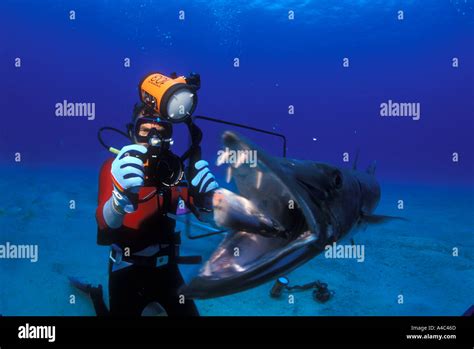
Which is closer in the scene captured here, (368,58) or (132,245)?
(132,245)

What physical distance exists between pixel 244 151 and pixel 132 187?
4.47 ft

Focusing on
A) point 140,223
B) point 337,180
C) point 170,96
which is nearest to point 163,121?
point 170,96

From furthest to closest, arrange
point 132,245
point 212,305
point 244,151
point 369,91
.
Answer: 1. point 369,91
2. point 212,305
3. point 132,245
4. point 244,151

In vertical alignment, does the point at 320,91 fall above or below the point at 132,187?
above

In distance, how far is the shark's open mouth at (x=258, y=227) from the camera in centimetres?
186

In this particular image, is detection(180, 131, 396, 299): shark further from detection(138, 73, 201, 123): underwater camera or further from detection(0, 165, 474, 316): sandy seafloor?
detection(138, 73, 201, 123): underwater camera

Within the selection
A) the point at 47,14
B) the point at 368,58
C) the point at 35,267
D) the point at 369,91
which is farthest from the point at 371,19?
the point at 47,14

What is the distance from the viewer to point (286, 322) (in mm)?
3506

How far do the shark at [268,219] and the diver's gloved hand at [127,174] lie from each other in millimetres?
878

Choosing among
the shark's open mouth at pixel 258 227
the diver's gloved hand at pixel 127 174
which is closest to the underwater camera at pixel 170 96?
the diver's gloved hand at pixel 127 174


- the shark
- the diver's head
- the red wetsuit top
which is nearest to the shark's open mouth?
the shark

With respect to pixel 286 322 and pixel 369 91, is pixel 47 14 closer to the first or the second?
pixel 369 91

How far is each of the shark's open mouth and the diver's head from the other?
1.13 m

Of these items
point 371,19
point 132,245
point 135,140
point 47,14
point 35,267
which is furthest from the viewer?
point 47,14
